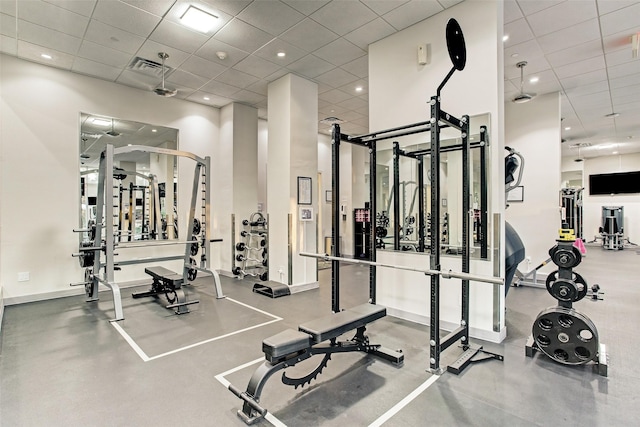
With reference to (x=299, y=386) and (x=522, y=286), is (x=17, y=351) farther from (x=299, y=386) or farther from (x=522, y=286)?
(x=522, y=286)

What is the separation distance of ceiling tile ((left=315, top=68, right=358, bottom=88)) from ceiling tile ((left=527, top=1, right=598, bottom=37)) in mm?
2617

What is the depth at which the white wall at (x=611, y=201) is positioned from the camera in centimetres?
1234

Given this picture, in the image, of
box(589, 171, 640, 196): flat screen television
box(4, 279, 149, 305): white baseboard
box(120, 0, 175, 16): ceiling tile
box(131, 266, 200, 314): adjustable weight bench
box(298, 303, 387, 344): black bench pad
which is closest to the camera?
box(298, 303, 387, 344): black bench pad

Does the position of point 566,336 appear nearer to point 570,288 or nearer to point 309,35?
point 570,288

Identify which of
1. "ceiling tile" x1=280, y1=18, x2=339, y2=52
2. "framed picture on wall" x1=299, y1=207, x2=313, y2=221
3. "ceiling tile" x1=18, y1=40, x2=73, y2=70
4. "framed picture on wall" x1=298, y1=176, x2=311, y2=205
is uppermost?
"ceiling tile" x1=280, y1=18, x2=339, y2=52

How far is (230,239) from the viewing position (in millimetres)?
6797

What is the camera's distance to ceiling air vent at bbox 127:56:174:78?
4871 millimetres

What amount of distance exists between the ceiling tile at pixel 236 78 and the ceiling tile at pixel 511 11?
379 centimetres

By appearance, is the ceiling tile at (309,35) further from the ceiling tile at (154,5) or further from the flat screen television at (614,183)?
the flat screen television at (614,183)

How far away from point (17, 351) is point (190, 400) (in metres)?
2.12

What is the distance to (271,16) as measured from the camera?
151 inches

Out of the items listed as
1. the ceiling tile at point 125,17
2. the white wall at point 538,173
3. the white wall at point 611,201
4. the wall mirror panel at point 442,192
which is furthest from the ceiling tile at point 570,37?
the white wall at point 611,201

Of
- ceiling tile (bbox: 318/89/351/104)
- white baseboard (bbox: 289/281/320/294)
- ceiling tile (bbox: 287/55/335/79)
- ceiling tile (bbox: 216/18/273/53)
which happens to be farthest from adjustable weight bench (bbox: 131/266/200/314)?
ceiling tile (bbox: 318/89/351/104)

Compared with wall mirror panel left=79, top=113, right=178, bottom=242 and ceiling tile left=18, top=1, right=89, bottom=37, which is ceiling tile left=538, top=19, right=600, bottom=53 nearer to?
ceiling tile left=18, top=1, right=89, bottom=37
